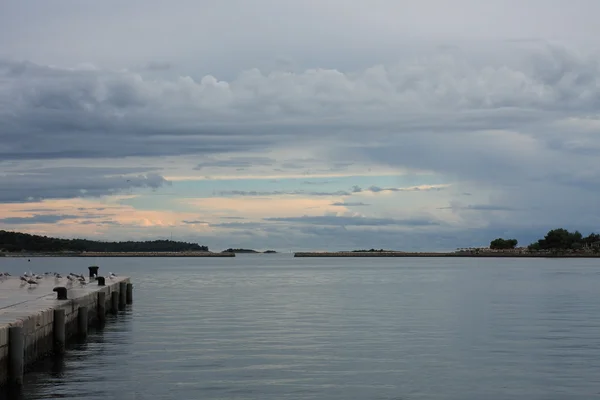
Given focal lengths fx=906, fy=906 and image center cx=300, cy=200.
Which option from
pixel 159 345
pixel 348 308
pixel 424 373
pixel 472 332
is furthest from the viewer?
pixel 348 308

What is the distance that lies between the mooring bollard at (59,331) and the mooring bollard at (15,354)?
22.3 feet

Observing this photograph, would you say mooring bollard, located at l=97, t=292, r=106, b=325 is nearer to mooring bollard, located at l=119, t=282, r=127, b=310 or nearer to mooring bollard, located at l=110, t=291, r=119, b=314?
mooring bollard, located at l=110, t=291, r=119, b=314

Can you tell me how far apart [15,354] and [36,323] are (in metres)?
4.35

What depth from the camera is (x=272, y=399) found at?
22.7 meters

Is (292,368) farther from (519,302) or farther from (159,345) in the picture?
(519,302)

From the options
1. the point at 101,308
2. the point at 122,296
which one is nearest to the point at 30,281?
the point at 122,296

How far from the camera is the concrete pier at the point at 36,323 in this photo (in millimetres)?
22219

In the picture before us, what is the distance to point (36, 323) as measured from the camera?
26469mm

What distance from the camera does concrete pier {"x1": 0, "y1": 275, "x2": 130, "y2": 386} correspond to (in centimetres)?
2222

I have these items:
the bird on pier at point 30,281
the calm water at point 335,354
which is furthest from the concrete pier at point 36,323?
the bird on pier at point 30,281

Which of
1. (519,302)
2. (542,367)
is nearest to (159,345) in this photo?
(542,367)

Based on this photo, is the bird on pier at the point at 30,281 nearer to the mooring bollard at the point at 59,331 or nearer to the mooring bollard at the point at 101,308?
the mooring bollard at the point at 101,308

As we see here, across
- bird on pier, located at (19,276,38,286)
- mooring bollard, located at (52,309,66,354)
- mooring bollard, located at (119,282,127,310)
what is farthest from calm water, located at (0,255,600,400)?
bird on pier, located at (19,276,38,286)

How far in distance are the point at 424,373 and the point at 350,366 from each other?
2406 mm
